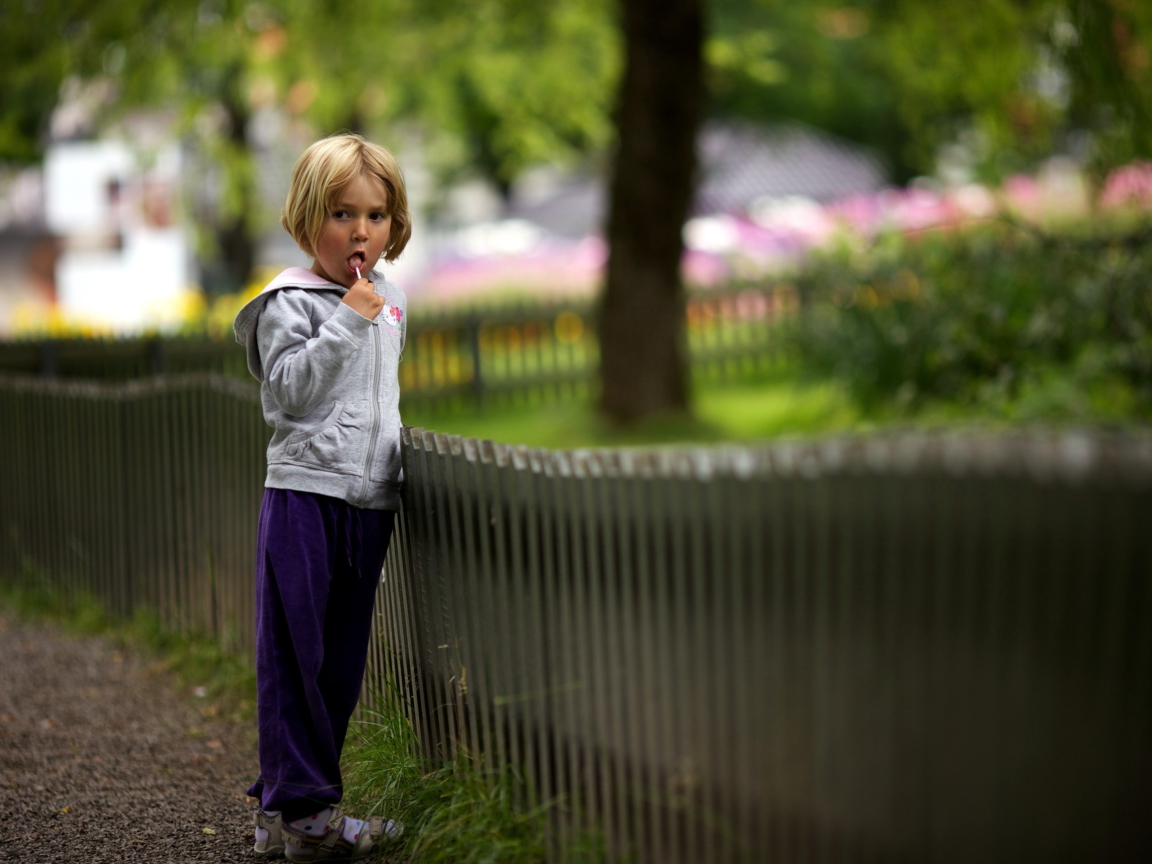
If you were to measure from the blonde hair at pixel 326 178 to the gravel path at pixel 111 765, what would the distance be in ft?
5.30

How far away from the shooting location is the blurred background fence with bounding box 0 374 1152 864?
193 centimetres

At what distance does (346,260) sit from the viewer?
3.04 meters

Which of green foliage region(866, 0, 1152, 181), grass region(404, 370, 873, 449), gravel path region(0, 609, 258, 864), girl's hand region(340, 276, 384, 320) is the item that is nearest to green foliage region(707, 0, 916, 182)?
green foliage region(866, 0, 1152, 181)

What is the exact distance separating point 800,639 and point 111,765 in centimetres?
273

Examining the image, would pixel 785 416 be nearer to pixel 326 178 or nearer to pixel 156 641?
pixel 156 641

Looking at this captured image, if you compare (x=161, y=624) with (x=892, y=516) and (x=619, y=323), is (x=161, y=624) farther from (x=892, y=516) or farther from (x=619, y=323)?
(x=619, y=323)

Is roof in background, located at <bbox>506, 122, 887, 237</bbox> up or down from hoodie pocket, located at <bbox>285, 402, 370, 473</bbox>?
up

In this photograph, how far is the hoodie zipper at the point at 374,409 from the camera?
306cm

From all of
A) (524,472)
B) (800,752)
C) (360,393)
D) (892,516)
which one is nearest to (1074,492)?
(892,516)

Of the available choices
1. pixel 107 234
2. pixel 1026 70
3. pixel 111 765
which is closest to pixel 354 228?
pixel 111 765

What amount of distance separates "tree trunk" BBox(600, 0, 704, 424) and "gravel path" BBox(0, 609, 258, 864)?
5.58 metres

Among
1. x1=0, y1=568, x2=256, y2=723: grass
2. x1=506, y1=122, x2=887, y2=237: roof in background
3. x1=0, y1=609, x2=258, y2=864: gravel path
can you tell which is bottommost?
x1=0, y1=609, x2=258, y2=864: gravel path

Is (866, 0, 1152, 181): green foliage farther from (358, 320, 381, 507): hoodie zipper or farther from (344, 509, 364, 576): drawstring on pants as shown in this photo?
(344, 509, 364, 576): drawstring on pants

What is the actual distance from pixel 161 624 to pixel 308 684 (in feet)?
8.77
